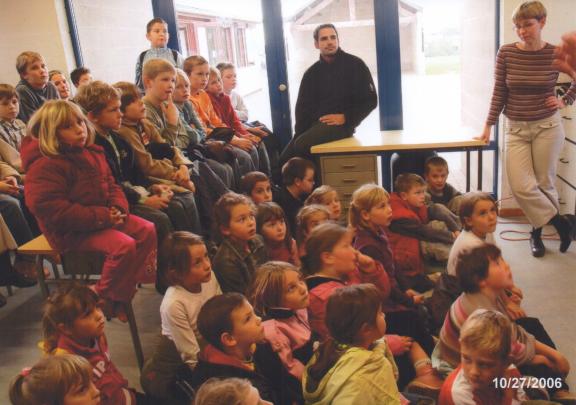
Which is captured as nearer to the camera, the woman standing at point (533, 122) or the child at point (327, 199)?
the child at point (327, 199)

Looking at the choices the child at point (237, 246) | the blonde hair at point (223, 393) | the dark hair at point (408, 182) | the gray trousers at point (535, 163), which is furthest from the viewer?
the gray trousers at point (535, 163)

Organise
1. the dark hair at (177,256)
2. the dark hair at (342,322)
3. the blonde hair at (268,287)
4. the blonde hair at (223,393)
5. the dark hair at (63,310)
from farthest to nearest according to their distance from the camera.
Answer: the dark hair at (177,256), the blonde hair at (268,287), the dark hair at (63,310), the dark hair at (342,322), the blonde hair at (223,393)

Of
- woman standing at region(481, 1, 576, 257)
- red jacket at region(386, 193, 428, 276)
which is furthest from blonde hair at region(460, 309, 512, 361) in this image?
woman standing at region(481, 1, 576, 257)

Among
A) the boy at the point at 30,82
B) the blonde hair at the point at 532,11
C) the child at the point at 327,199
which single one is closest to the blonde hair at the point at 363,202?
the child at the point at 327,199

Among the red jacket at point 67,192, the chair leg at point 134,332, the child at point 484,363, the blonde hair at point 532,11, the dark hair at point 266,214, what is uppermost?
the blonde hair at point 532,11

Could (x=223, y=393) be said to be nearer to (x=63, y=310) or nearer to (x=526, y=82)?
(x=63, y=310)

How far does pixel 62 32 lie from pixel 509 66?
3.49 metres

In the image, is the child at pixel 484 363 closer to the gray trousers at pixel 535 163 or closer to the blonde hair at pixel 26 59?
the gray trousers at pixel 535 163

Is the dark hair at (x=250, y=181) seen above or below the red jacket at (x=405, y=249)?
above

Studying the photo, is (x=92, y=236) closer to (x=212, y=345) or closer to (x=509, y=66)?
(x=212, y=345)

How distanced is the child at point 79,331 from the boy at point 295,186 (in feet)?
5.66

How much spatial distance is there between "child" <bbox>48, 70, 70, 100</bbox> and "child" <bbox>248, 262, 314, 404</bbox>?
10.2 ft

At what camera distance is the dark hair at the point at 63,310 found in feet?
5.88

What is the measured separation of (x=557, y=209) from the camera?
364 centimetres
